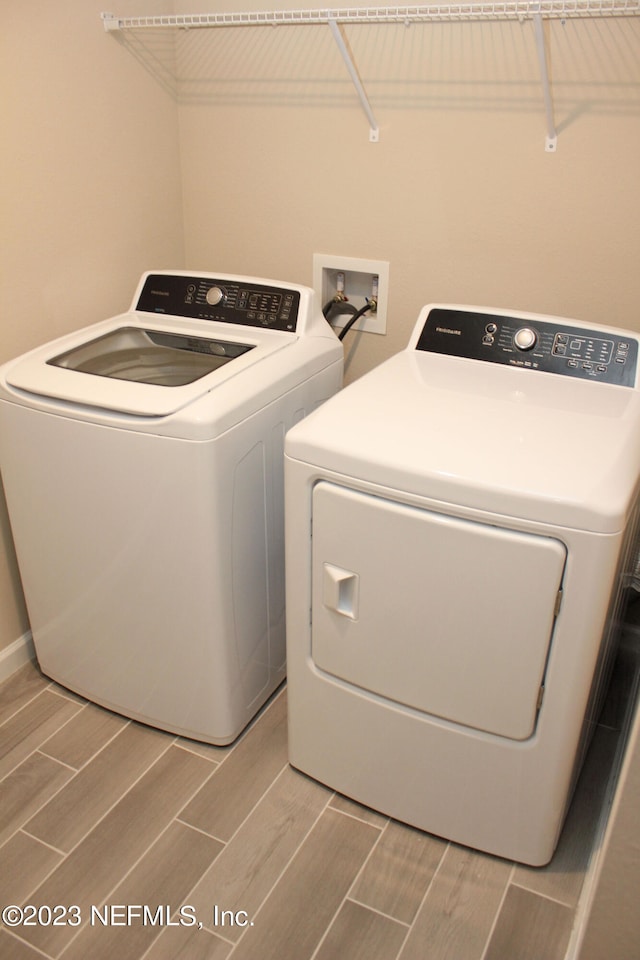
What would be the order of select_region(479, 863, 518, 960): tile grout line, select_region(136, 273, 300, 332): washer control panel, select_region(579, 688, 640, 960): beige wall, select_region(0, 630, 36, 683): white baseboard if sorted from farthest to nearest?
select_region(0, 630, 36, 683): white baseboard, select_region(136, 273, 300, 332): washer control panel, select_region(479, 863, 518, 960): tile grout line, select_region(579, 688, 640, 960): beige wall

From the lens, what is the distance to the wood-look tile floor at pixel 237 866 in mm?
1429

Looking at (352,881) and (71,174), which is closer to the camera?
(352,881)

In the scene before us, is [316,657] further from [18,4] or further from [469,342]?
[18,4]

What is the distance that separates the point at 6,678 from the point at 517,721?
1.34 metres

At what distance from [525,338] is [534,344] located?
24 mm

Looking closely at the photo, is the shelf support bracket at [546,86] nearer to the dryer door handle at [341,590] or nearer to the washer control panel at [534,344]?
the washer control panel at [534,344]

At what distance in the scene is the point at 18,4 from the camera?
169cm

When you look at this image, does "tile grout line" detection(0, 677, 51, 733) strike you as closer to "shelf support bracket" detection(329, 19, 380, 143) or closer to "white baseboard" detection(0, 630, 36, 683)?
"white baseboard" detection(0, 630, 36, 683)

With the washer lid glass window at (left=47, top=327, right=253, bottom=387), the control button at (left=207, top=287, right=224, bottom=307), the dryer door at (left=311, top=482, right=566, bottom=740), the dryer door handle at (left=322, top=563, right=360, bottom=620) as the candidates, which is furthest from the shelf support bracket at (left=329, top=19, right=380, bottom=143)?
the dryer door handle at (left=322, top=563, right=360, bottom=620)

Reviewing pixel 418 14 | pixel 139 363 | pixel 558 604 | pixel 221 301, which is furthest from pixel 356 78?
pixel 558 604

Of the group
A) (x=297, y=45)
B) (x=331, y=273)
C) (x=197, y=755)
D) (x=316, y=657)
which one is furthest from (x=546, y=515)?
(x=297, y=45)

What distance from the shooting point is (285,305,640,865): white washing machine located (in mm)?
1265

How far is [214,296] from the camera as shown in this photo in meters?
1.98

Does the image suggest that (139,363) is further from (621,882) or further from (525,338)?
(621,882)
